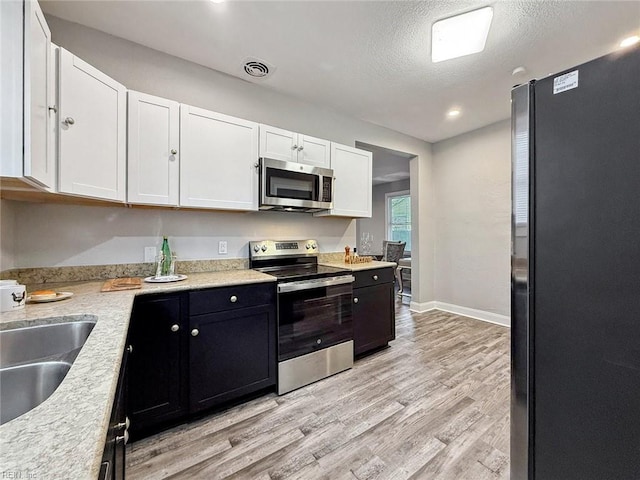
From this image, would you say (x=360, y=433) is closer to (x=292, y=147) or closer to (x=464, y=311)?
(x=292, y=147)

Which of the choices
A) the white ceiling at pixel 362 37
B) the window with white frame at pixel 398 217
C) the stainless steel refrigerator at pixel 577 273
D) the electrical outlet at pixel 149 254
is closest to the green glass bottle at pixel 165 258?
the electrical outlet at pixel 149 254

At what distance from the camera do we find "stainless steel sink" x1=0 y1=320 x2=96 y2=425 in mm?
806

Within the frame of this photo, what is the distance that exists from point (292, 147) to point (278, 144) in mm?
138

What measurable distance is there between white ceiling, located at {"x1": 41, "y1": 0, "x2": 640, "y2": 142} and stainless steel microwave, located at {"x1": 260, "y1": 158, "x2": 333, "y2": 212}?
0.86 m

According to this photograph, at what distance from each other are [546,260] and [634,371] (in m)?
0.36

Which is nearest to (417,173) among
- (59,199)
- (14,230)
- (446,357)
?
(446,357)

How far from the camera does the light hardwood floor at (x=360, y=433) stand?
1.40m

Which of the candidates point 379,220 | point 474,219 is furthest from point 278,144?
point 379,220

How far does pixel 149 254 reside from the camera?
2072 millimetres

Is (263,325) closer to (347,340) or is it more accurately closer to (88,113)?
(347,340)

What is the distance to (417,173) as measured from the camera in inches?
164

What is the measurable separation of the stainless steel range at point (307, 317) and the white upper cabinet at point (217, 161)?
533mm

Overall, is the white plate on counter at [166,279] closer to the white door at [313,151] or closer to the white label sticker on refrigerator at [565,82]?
the white door at [313,151]

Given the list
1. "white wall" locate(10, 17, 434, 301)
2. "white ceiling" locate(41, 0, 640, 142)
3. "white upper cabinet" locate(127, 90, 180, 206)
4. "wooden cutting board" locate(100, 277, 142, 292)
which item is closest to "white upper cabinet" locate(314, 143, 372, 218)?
"white wall" locate(10, 17, 434, 301)
